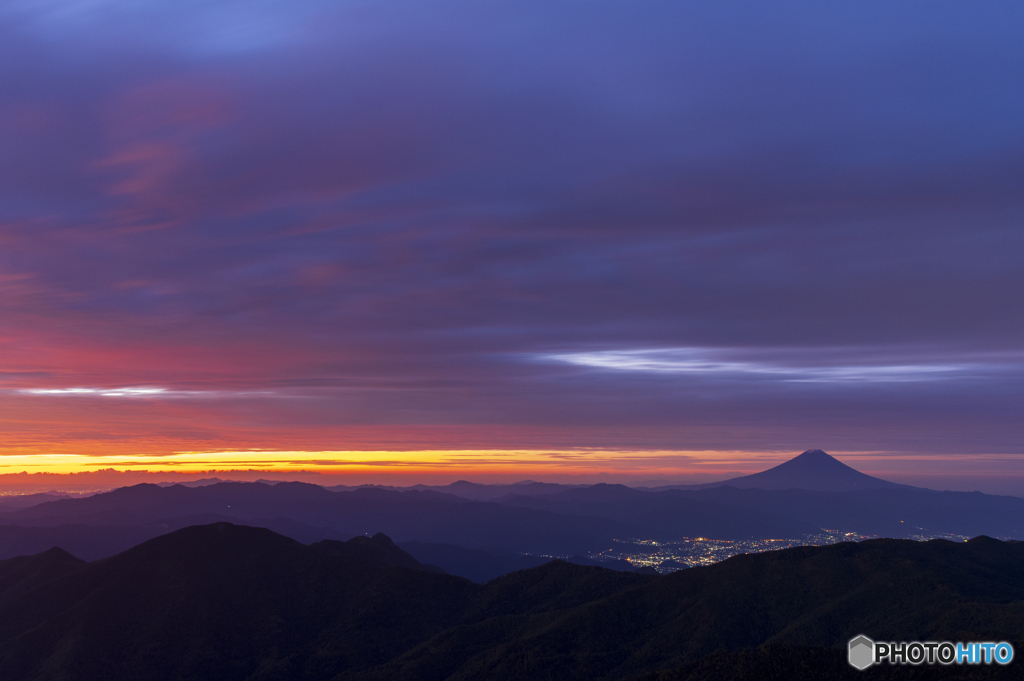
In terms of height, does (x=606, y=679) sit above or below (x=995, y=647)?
below

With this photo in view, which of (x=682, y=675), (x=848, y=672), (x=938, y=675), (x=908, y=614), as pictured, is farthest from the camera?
(x=908, y=614)

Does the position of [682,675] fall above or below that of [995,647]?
below

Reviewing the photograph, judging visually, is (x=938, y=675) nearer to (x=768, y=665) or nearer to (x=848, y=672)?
(x=848, y=672)

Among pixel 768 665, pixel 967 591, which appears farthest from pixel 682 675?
pixel 967 591

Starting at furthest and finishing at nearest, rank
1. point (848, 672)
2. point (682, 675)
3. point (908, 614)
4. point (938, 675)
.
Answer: point (908, 614) → point (682, 675) → point (848, 672) → point (938, 675)

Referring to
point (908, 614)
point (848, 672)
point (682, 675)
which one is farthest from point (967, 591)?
point (682, 675)

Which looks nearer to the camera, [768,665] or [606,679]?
[768,665]

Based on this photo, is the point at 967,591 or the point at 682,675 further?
the point at 967,591

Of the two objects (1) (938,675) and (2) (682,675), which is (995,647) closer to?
(1) (938,675)

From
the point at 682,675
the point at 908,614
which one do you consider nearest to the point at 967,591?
the point at 908,614
